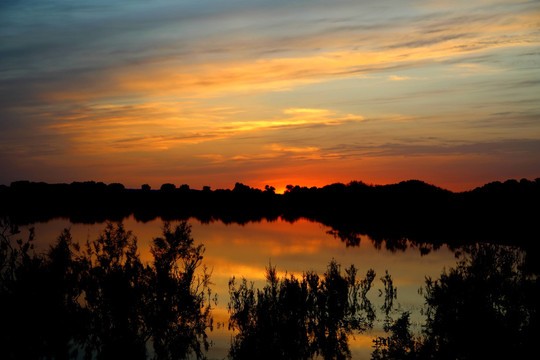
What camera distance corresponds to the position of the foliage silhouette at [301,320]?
954 inches

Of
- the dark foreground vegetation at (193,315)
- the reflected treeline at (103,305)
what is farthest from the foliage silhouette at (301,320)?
the reflected treeline at (103,305)

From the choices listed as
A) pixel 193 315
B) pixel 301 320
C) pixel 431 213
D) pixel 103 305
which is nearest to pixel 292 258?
pixel 301 320

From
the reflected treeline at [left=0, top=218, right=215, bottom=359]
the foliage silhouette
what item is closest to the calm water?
the foliage silhouette

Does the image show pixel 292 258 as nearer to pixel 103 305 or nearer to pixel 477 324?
pixel 103 305

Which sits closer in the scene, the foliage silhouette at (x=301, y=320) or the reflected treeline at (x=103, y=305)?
the reflected treeline at (x=103, y=305)

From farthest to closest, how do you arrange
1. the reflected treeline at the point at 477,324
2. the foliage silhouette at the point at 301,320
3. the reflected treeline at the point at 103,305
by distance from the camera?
1. the foliage silhouette at the point at 301,320
2. the reflected treeline at the point at 103,305
3. the reflected treeline at the point at 477,324

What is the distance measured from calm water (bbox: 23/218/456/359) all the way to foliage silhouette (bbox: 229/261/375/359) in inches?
45.4

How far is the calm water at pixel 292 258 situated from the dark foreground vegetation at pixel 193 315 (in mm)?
1530

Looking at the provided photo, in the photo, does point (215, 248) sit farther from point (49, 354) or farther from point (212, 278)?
point (49, 354)

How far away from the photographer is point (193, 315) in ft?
96.7

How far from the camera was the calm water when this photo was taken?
1432 inches

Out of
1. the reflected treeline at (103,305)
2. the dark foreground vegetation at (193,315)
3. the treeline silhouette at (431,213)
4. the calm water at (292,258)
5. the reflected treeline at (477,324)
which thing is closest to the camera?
the reflected treeline at (477,324)

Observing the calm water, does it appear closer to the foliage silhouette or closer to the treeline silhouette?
the foliage silhouette

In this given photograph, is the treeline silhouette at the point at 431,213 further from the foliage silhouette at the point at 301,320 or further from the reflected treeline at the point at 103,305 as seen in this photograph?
the foliage silhouette at the point at 301,320
